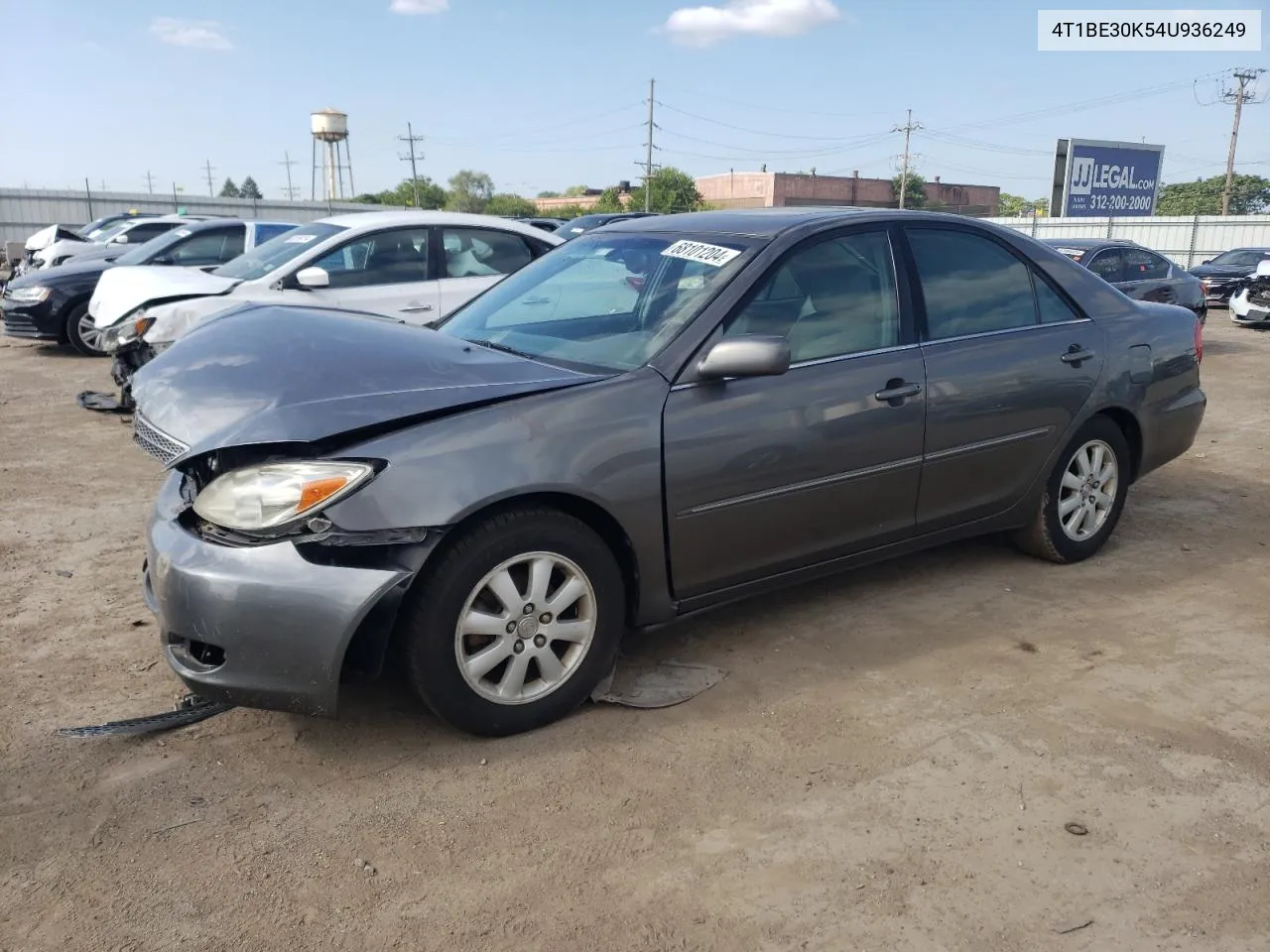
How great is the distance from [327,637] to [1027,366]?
3.13 metres

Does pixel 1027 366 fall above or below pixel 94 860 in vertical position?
above

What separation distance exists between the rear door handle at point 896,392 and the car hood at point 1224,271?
19.1 meters

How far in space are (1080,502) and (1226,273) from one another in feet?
60.8

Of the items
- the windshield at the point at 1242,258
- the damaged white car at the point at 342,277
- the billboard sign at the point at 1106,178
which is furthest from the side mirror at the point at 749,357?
the billboard sign at the point at 1106,178

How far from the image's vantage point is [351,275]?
755 cm

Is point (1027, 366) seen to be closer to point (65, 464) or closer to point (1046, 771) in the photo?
point (1046, 771)

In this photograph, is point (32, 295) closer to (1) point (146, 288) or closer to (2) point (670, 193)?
(1) point (146, 288)

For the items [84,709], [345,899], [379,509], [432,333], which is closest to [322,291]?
[432,333]

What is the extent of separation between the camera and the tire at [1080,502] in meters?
4.63

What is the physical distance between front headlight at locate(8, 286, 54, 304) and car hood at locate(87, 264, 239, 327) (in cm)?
288

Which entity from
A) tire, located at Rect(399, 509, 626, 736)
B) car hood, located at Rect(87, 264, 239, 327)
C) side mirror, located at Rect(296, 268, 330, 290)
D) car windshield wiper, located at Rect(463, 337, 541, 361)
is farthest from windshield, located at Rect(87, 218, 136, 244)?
tire, located at Rect(399, 509, 626, 736)

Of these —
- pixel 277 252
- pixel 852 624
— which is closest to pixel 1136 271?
pixel 277 252

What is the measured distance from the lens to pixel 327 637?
278 centimetres

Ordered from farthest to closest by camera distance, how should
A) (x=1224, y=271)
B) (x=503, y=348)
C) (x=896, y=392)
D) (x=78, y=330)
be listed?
1. (x=1224, y=271)
2. (x=78, y=330)
3. (x=896, y=392)
4. (x=503, y=348)
